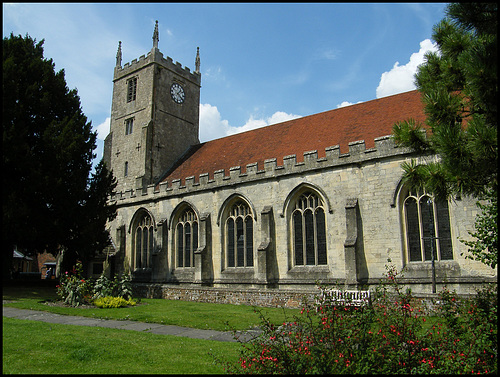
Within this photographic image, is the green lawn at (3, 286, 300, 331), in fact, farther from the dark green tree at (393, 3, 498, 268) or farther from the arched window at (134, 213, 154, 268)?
the arched window at (134, 213, 154, 268)

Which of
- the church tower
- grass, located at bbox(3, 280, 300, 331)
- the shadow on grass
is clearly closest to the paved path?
grass, located at bbox(3, 280, 300, 331)

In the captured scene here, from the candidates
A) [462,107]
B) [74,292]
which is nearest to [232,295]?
[74,292]

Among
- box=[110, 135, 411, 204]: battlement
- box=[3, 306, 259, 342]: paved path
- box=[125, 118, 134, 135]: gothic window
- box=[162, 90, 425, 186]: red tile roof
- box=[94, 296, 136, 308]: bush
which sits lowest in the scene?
box=[3, 306, 259, 342]: paved path

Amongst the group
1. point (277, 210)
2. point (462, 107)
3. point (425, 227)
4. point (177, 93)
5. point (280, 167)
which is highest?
point (177, 93)

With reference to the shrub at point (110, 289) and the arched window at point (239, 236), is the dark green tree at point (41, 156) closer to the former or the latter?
the shrub at point (110, 289)

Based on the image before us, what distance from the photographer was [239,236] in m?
21.3

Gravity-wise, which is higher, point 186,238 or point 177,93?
point 177,93

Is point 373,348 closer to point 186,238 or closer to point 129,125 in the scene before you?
point 186,238

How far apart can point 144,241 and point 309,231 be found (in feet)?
38.1

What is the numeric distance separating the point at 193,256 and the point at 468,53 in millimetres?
18413

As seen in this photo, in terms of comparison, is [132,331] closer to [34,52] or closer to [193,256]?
[193,256]

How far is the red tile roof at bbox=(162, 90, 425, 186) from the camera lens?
1981 cm

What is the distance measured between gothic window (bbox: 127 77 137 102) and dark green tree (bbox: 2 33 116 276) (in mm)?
10491

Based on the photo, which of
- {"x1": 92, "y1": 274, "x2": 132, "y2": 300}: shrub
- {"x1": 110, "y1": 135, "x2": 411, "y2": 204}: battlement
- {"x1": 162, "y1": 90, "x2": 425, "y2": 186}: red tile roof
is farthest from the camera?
{"x1": 162, "y1": 90, "x2": 425, "y2": 186}: red tile roof
